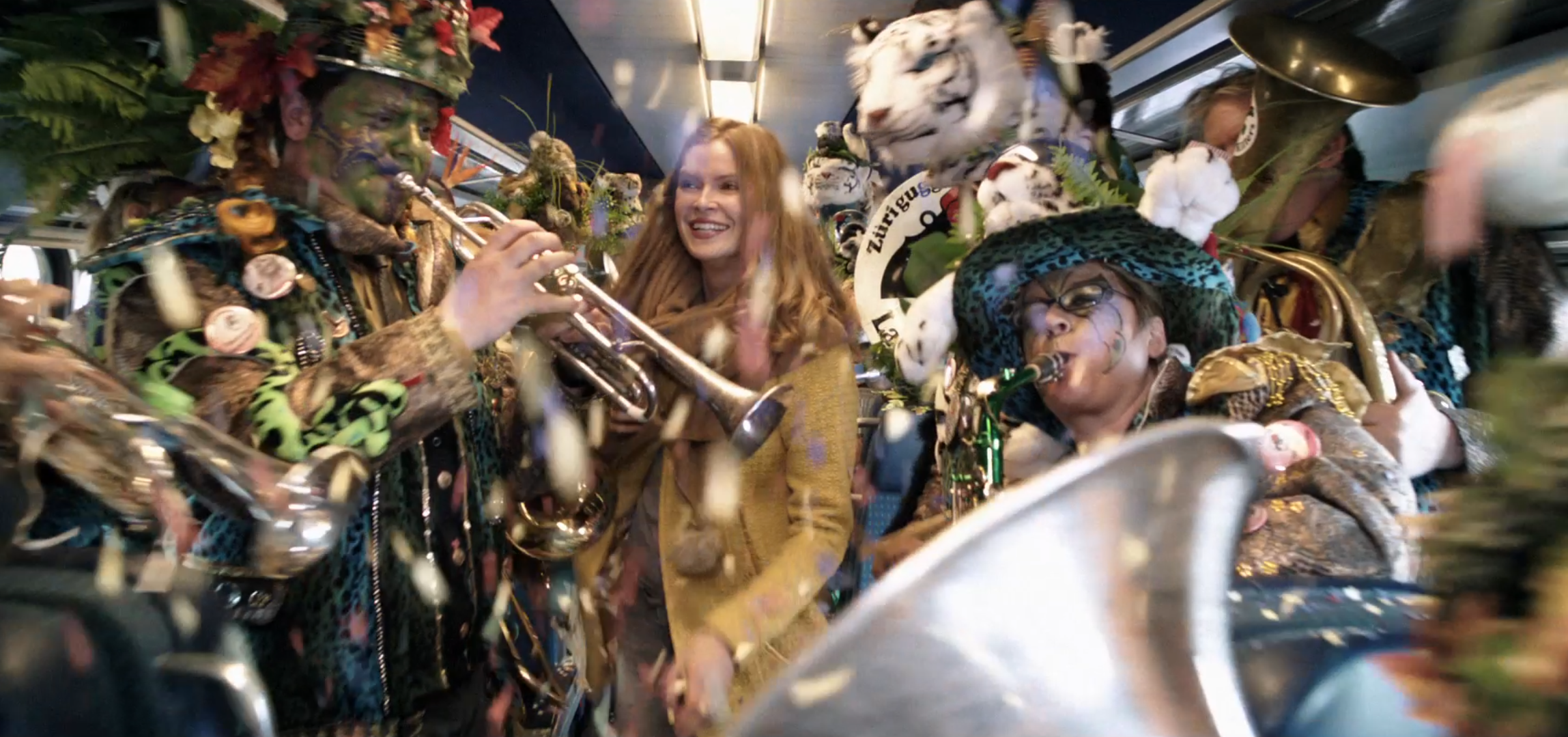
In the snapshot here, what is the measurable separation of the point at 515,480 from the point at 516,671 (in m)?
0.43


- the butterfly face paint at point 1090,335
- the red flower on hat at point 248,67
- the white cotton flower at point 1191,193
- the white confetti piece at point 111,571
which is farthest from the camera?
the red flower on hat at point 248,67

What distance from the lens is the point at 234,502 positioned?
122cm

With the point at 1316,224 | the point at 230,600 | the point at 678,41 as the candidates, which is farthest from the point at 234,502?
the point at 678,41

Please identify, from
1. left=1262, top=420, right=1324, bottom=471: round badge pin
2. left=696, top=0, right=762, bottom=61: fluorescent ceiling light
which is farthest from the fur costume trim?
left=696, top=0, right=762, bottom=61: fluorescent ceiling light

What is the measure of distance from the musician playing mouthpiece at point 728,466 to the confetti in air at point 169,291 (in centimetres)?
84

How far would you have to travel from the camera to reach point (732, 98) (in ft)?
23.0

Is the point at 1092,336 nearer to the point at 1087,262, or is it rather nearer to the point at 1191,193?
the point at 1087,262

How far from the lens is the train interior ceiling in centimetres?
162

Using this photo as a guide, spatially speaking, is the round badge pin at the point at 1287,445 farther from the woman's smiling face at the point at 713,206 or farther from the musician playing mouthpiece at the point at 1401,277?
the woman's smiling face at the point at 713,206

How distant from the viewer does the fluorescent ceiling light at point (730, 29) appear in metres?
4.71

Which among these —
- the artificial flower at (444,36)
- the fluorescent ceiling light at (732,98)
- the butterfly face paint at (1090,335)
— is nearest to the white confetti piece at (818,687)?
the butterfly face paint at (1090,335)

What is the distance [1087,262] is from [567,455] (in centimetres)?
120

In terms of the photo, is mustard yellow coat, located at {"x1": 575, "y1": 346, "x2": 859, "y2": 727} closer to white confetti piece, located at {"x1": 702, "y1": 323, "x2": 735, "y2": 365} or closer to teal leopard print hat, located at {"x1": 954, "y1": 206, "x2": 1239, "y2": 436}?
white confetti piece, located at {"x1": 702, "y1": 323, "x2": 735, "y2": 365}

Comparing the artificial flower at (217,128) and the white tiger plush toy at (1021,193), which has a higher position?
the artificial flower at (217,128)
